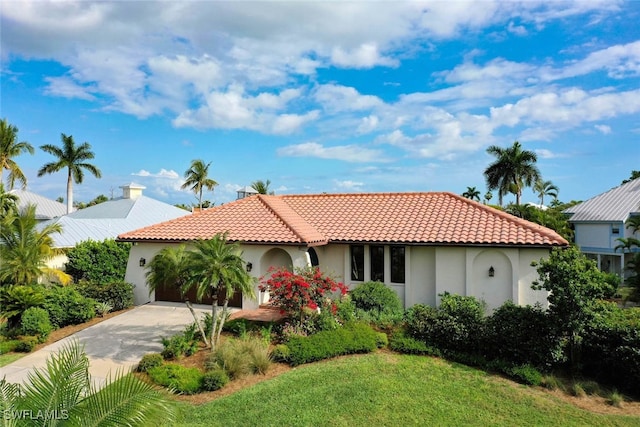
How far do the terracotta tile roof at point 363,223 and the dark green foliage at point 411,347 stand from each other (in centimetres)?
504

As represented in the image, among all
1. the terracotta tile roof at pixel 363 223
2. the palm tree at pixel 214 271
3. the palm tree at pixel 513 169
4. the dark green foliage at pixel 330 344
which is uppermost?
the palm tree at pixel 513 169

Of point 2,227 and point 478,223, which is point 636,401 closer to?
point 478,223

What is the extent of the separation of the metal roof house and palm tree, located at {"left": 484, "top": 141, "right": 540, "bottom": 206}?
36849 millimetres

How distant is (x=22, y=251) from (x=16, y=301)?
115 inches

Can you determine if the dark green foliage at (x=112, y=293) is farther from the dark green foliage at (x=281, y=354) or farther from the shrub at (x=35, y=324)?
the dark green foliage at (x=281, y=354)

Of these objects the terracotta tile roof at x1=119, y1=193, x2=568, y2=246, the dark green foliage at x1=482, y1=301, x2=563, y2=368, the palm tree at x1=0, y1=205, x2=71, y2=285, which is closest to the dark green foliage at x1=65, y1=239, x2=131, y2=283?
the palm tree at x1=0, y1=205, x2=71, y2=285

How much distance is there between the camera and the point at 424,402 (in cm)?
1027

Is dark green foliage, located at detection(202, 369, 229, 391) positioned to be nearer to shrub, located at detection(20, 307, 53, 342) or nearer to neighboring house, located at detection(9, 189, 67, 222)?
shrub, located at detection(20, 307, 53, 342)

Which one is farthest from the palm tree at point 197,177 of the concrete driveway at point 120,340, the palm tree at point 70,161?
the concrete driveway at point 120,340

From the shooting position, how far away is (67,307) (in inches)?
663

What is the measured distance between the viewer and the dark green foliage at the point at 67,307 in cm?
1652

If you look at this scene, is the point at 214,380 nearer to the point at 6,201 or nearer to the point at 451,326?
the point at 451,326

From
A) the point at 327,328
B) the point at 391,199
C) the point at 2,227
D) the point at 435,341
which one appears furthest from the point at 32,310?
the point at 391,199

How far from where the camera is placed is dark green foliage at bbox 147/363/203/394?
1112 centimetres
